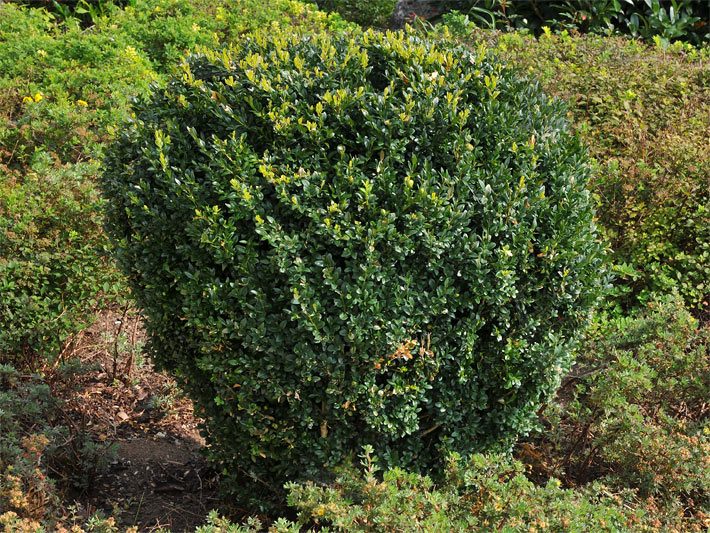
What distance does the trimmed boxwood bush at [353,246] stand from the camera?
3006 millimetres

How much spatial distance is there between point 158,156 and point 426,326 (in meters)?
1.16

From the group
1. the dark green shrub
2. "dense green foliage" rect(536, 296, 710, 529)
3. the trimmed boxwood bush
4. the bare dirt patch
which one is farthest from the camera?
the dark green shrub

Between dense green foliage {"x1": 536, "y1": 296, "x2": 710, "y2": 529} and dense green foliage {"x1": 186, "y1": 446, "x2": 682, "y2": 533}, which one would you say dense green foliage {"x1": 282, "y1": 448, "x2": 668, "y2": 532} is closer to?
dense green foliage {"x1": 186, "y1": 446, "x2": 682, "y2": 533}

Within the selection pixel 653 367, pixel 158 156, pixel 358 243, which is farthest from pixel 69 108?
pixel 653 367

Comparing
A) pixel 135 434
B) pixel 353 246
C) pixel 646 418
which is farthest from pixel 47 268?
pixel 646 418

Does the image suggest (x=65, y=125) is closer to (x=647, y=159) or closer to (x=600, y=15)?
(x=647, y=159)

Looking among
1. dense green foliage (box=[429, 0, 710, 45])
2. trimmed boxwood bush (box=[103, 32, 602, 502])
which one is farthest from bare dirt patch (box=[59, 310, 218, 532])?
dense green foliage (box=[429, 0, 710, 45])

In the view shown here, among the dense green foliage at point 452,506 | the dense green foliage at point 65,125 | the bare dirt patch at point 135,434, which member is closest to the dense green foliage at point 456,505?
the dense green foliage at point 452,506

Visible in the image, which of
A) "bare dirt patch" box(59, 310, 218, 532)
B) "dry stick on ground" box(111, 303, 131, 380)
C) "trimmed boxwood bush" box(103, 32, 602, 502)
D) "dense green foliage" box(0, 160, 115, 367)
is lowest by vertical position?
"bare dirt patch" box(59, 310, 218, 532)

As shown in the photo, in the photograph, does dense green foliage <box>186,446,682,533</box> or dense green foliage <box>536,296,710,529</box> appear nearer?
dense green foliage <box>186,446,682,533</box>

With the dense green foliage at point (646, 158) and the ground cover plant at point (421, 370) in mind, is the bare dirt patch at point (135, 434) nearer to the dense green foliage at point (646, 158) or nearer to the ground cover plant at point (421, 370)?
the ground cover plant at point (421, 370)

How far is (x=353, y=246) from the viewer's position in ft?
9.75

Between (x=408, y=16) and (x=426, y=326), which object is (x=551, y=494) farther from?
(x=408, y=16)

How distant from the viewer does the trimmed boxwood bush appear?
301 cm
